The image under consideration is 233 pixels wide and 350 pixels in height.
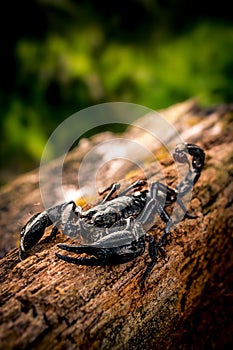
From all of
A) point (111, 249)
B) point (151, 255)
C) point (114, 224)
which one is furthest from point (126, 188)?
point (111, 249)

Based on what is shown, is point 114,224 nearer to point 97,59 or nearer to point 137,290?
point 137,290

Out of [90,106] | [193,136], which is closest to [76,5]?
[90,106]

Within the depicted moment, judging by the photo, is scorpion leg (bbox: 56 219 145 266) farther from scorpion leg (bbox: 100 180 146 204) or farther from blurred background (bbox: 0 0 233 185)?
blurred background (bbox: 0 0 233 185)

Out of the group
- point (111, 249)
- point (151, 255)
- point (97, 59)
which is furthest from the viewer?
point (97, 59)

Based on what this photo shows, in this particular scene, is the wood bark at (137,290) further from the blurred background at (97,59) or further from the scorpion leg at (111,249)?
the blurred background at (97,59)

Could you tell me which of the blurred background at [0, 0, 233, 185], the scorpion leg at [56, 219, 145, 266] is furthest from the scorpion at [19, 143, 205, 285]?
the blurred background at [0, 0, 233, 185]

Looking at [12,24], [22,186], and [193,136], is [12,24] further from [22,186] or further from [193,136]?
[193,136]
